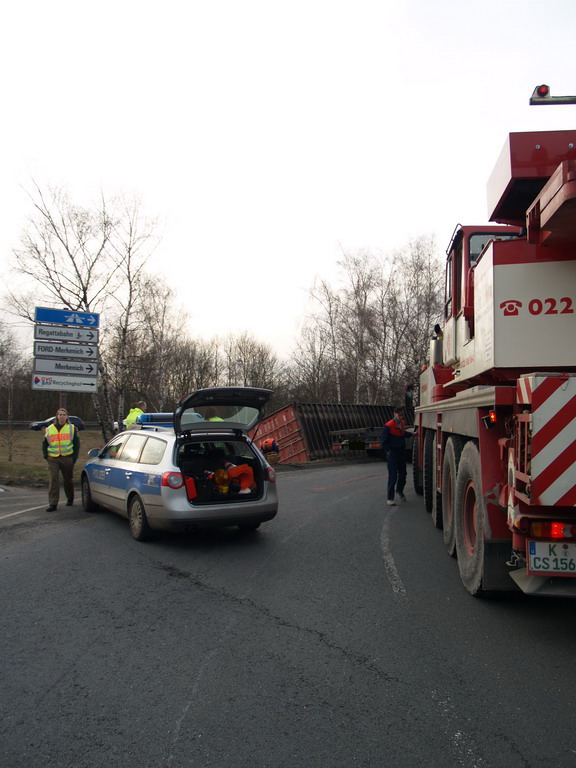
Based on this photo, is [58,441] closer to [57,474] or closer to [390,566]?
[57,474]

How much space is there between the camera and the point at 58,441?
34.8ft

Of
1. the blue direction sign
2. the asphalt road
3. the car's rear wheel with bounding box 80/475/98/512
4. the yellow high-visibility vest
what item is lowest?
the asphalt road

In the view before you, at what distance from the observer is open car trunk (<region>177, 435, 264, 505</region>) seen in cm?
776

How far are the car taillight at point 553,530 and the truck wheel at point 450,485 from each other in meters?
2.26

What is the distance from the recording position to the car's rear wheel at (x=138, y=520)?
7508 mm

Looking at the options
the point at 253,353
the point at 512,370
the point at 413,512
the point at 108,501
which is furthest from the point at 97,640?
the point at 253,353

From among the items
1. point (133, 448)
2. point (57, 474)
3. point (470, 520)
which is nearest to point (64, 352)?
point (57, 474)

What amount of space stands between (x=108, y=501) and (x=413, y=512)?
16.5 feet

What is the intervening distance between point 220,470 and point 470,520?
11.7 ft

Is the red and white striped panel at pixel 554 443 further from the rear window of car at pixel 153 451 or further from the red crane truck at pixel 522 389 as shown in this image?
the rear window of car at pixel 153 451

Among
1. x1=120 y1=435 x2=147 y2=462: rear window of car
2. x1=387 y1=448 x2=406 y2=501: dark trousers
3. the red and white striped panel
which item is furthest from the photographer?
x1=387 y1=448 x2=406 y2=501: dark trousers

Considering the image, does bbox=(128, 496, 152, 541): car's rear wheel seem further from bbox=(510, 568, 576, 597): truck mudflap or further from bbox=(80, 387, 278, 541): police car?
bbox=(510, 568, 576, 597): truck mudflap

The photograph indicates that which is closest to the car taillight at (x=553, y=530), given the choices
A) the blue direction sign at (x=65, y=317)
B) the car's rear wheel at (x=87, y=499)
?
the car's rear wheel at (x=87, y=499)

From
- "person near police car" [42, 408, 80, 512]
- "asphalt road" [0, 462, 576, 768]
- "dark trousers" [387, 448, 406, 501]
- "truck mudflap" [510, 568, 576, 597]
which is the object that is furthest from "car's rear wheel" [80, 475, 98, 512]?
"truck mudflap" [510, 568, 576, 597]
